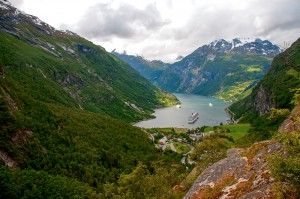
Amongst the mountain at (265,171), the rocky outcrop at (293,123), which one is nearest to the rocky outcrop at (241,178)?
the mountain at (265,171)

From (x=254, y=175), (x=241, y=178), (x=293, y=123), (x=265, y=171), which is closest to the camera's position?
(x=293, y=123)

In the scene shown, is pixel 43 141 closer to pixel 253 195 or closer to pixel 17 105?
pixel 17 105

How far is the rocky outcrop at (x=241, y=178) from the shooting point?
90.9 feet

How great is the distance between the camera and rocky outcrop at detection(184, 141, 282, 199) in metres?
27.7

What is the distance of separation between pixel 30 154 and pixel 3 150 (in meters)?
14.0

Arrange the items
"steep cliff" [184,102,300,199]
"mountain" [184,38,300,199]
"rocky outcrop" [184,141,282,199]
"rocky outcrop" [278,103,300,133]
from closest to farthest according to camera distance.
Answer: "mountain" [184,38,300,199] → "steep cliff" [184,102,300,199] → "rocky outcrop" [278,103,300,133] → "rocky outcrop" [184,141,282,199]

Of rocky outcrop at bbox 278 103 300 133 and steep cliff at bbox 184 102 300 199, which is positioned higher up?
rocky outcrop at bbox 278 103 300 133

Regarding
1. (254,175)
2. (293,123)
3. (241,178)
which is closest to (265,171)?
(254,175)

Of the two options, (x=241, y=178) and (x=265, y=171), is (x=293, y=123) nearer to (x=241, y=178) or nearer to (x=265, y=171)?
(x=265, y=171)

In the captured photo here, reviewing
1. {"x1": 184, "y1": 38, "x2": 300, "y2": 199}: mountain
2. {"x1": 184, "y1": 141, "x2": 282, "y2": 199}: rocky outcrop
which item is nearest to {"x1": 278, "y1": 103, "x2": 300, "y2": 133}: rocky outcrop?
{"x1": 184, "y1": 38, "x2": 300, "y2": 199}: mountain

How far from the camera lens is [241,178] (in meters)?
32.4

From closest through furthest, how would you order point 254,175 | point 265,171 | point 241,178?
1. point 265,171
2. point 254,175
3. point 241,178

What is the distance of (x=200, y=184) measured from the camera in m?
36.7

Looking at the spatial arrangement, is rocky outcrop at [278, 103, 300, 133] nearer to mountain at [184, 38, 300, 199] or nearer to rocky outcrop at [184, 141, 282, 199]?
mountain at [184, 38, 300, 199]
